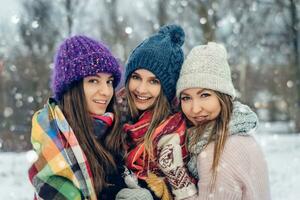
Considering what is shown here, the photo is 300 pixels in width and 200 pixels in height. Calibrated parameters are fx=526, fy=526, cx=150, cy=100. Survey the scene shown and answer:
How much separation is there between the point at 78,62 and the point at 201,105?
2.80 feet

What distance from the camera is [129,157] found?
3.50m

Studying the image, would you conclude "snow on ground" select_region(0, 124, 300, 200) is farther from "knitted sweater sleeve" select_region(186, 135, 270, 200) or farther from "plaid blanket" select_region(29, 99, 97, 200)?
"knitted sweater sleeve" select_region(186, 135, 270, 200)

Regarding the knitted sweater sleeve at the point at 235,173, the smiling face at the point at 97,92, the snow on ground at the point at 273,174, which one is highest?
the smiling face at the point at 97,92

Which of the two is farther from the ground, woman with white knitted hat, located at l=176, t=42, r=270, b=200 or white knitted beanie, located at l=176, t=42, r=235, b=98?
white knitted beanie, located at l=176, t=42, r=235, b=98

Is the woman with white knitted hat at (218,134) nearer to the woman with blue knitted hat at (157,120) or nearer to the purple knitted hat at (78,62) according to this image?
the woman with blue knitted hat at (157,120)

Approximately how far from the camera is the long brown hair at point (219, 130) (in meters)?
3.33

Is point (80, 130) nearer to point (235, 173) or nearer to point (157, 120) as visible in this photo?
point (157, 120)

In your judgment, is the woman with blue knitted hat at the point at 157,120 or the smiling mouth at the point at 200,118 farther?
the smiling mouth at the point at 200,118

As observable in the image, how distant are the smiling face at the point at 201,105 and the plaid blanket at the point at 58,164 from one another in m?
0.78

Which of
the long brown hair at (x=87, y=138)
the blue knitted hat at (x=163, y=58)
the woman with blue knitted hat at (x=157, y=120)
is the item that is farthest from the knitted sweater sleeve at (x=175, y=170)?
the blue knitted hat at (x=163, y=58)

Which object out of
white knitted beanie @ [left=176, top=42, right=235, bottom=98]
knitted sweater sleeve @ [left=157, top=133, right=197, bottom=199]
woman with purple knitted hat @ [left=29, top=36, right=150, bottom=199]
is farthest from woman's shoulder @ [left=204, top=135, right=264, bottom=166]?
woman with purple knitted hat @ [left=29, top=36, right=150, bottom=199]

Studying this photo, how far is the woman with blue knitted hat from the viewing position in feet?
11.0

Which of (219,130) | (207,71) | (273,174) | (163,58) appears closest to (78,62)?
(163,58)

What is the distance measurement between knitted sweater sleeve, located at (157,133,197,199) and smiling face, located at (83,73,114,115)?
20.3 inches
